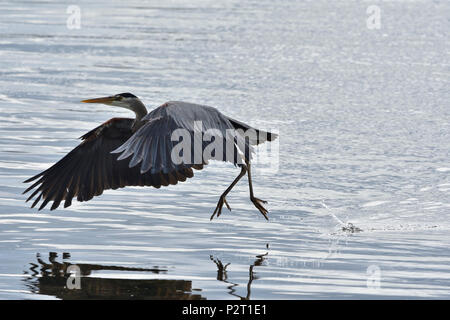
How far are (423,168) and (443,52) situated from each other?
8.67m

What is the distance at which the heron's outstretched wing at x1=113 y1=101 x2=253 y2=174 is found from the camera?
6.34 m

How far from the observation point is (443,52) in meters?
17.7

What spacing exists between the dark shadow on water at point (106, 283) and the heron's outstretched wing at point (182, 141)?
2.25 feet

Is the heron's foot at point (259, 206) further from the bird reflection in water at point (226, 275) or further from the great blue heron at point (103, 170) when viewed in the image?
the bird reflection in water at point (226, 275)

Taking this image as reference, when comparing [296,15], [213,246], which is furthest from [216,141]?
[296,15]

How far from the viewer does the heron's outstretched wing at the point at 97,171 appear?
7551mm

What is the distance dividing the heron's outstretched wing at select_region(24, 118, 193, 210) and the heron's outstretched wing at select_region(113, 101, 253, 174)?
3.02ft

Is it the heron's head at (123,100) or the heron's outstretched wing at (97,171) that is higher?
the heron's head at (123,100)

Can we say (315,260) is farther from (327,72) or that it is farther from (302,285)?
(327,72)

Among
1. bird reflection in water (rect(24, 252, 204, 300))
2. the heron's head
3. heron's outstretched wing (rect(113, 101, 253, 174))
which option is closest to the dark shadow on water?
bird reflection in water (rect(24, 252, 204, 300))
